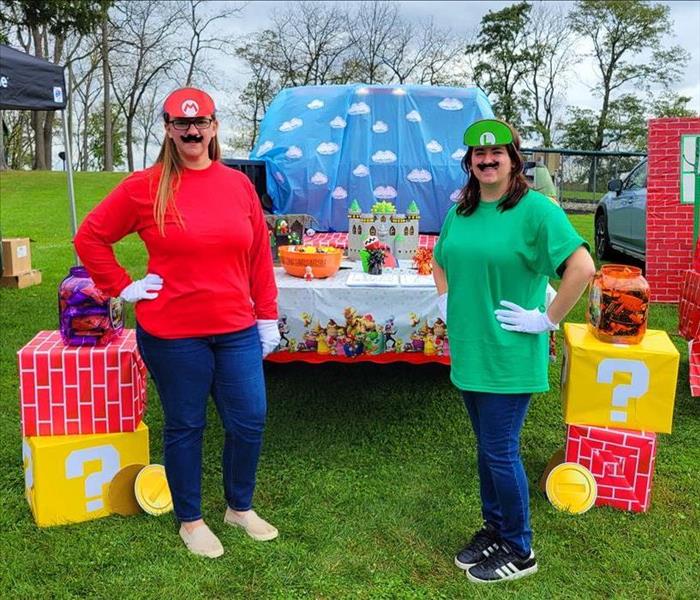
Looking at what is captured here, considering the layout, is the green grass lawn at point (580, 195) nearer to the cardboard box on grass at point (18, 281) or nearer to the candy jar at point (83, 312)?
the cardboard box on grass at point (18, 281)

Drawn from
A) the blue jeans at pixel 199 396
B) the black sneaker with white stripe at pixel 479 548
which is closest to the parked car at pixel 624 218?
the black sneaker with white stripe at pixel 479 548

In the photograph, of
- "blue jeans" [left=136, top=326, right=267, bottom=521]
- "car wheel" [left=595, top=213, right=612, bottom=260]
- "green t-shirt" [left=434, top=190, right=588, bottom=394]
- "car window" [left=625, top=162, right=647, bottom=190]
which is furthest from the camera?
"car wheel" [left=595, top=213, right=612, bottom=260]

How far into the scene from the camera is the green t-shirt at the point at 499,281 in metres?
2.12

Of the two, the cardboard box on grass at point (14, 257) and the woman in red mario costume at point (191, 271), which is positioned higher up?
the woman in red mario costume at point (191, 271)

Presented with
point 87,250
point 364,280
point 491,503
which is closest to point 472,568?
point 491,503

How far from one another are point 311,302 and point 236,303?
86cm

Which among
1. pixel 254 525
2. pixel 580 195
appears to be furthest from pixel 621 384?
pixel 580 195

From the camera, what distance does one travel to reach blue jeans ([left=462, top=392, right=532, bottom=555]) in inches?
88.7

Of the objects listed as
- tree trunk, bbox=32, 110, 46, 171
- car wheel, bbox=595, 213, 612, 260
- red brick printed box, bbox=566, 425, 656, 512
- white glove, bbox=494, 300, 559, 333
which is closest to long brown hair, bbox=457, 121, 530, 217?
white glove, bbox=494, 300, 559, 333

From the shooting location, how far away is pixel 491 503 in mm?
2514

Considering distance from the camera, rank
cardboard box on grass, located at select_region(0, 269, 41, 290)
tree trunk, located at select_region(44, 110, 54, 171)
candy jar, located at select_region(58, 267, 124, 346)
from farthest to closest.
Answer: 1. tree trunk, located at select_region(44, 110, 54, 171)
2. cardboard box on grass, located at select_region(0, 269, 41, 290)
3. candy jar, located at select_region(58, 267, 124, 346)

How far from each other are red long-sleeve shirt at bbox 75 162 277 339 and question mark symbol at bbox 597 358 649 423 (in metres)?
1.54

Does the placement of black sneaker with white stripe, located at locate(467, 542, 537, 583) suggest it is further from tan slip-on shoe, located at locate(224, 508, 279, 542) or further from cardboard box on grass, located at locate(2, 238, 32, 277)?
cardboard box on grass, located at locate(2, 238, 32, 277)

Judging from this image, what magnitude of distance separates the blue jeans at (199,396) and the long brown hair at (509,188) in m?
0.87
